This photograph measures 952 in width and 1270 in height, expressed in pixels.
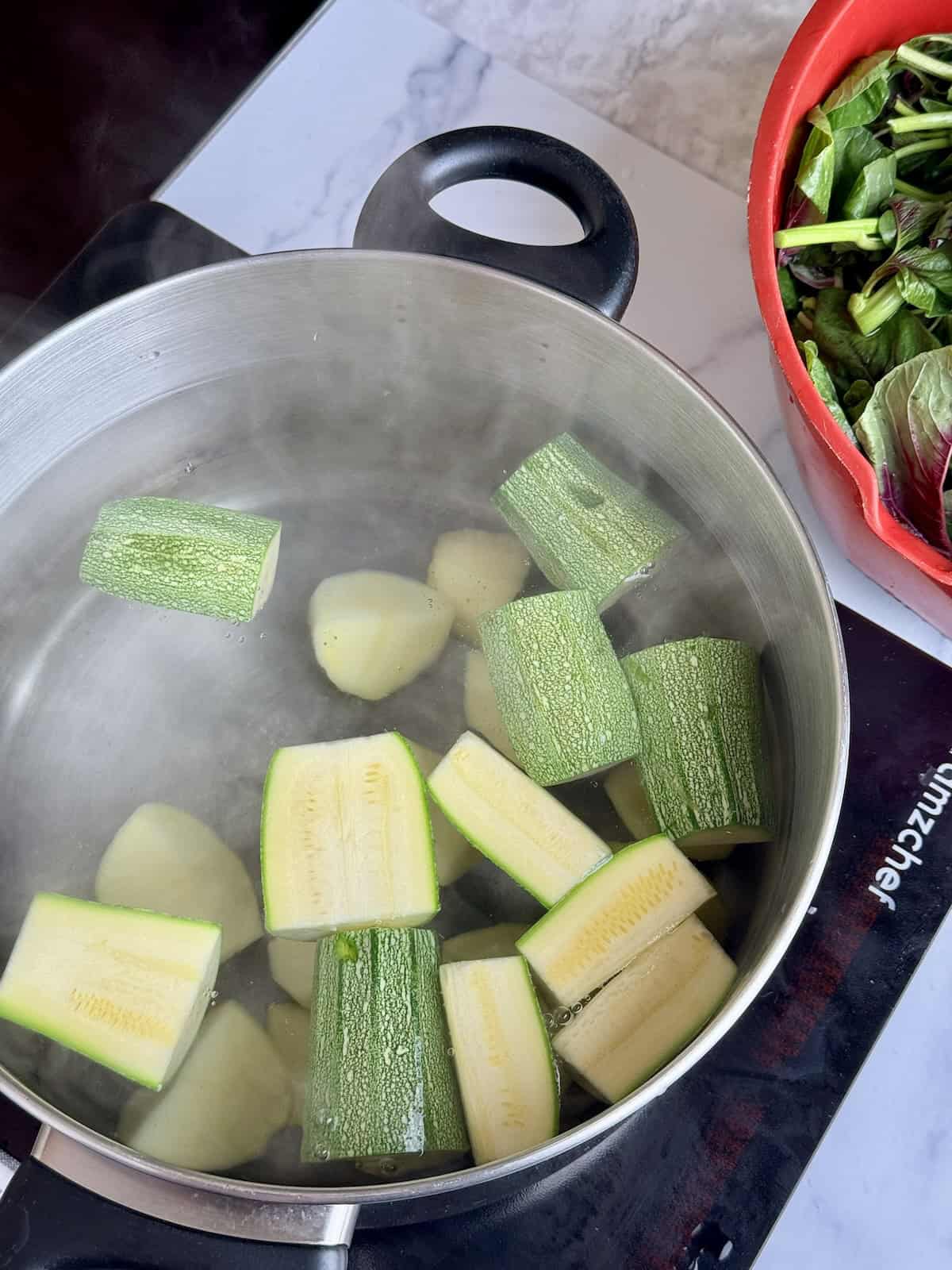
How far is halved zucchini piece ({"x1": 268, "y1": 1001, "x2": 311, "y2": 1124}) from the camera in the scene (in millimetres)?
893

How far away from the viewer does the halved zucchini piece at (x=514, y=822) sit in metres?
0.90

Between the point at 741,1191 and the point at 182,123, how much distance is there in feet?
3.98

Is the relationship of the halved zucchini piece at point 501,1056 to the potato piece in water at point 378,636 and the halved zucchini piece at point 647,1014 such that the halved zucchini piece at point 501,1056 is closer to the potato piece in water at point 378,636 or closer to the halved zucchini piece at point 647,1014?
the halved zucchini piece at point 647,1014

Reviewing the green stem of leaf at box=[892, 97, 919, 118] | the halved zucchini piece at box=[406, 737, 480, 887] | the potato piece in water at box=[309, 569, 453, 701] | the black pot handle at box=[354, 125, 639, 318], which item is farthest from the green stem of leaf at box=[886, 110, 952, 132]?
the halved zucchini piece at box=[406, 737, 480, 887]

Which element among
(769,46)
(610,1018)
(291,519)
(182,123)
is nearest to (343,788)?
(610,1018)

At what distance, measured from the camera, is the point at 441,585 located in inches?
44.4

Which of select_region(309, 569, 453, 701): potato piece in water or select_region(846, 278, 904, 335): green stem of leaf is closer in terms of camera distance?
select_region(846, 278, 904, 335): green stem of leaf

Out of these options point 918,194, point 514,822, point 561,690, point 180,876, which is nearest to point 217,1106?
point 180,876

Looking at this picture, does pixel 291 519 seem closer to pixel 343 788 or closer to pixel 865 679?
pixel 343 788

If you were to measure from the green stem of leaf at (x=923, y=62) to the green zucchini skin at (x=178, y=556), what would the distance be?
73 centimetres

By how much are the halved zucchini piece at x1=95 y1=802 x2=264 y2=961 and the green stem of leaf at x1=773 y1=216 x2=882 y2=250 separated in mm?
749

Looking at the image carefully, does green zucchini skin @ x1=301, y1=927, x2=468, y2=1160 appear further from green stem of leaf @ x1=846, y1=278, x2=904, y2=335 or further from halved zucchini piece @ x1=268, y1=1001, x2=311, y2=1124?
green stem of leaf @ x1=846, y1=278, x2=904, y2=335

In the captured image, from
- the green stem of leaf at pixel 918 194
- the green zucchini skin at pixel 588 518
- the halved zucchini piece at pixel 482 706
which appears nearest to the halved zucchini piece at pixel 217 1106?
the halved zucchini piece at pixel 482 706

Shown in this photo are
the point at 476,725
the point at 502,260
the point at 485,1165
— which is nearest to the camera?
the point at 485,1165
